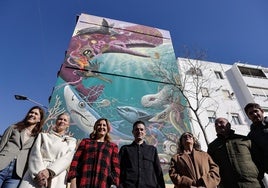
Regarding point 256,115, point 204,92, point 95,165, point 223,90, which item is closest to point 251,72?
point 223,90

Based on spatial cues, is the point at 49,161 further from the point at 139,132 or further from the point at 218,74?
the point at 218,74

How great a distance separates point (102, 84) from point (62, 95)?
274 cm

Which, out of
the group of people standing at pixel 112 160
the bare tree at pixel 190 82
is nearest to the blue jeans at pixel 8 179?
the group of people standing at pixel 112 160

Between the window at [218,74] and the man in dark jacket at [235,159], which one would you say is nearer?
the man in dark jacket at [235,159]

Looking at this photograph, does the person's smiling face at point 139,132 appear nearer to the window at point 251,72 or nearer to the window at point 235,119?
the window at point 235,119

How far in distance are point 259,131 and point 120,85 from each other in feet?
36.2

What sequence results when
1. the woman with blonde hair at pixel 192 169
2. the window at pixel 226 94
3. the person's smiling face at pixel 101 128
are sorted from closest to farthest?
the woman with blonde hair at pixel 192 169 < the person's smiling face at pixel 101 128 < the window at pixel 226 94

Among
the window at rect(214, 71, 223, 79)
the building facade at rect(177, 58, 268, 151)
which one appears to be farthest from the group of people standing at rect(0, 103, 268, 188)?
the window at rect(214, 71, 223, 79)

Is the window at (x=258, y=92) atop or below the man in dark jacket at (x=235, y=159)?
atop

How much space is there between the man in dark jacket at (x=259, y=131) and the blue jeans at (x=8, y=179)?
3.52m

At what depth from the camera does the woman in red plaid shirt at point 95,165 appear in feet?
8.34

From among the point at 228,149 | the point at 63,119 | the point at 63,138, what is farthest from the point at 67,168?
the point at 228,149

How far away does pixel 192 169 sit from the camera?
9.30ft

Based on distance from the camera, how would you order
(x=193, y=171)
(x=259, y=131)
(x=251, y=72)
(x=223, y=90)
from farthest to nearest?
(x=251, y=72)
(x=223, y=90)
(x=259, y=131)
(x=193, y=171)
